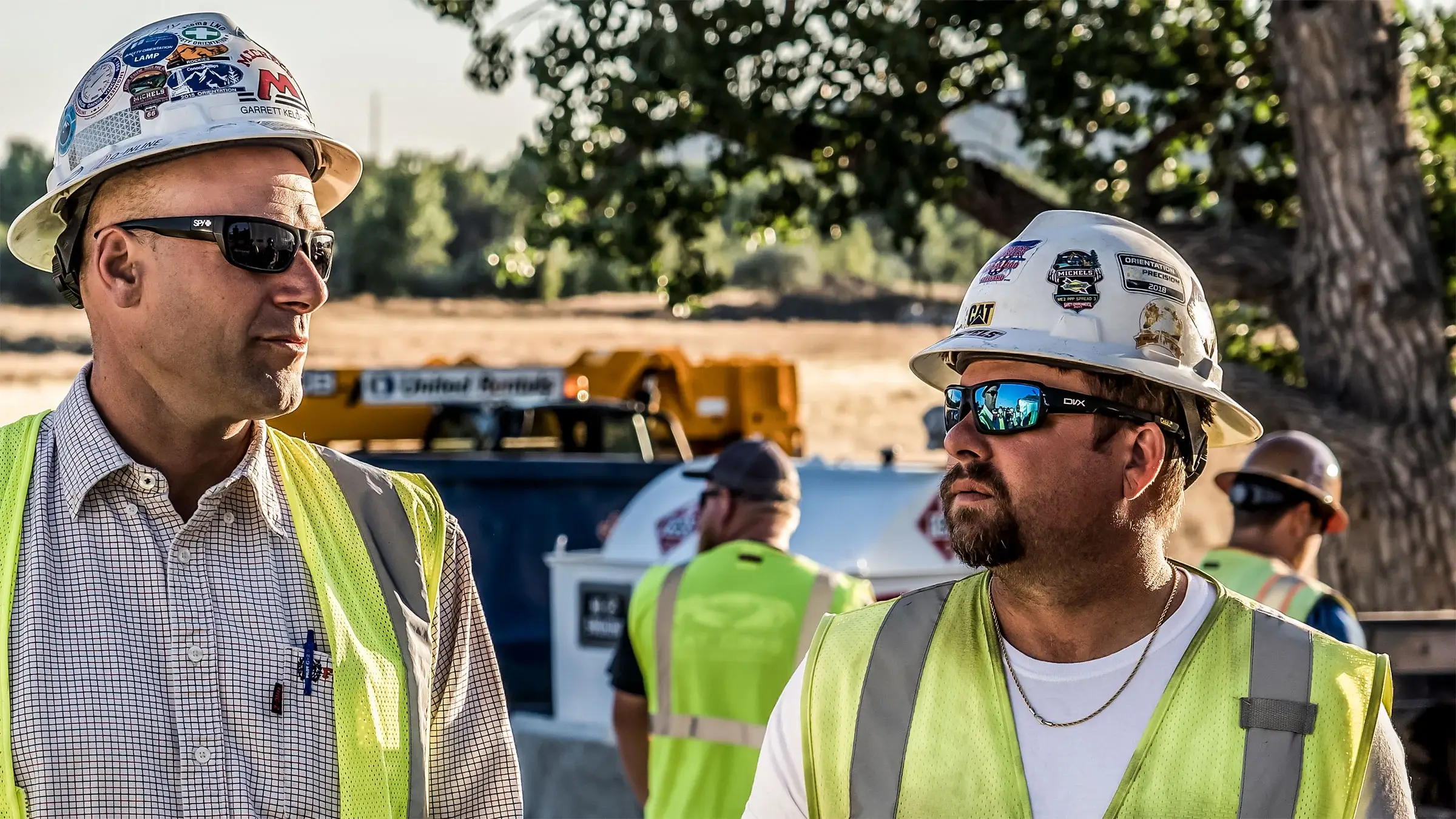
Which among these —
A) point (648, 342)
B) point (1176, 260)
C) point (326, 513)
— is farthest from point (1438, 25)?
point (648, 342)

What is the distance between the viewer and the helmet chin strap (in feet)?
9.52

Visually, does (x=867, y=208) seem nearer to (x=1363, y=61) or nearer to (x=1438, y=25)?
(x=1363, y=61)

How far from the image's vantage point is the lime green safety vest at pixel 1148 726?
8.23 ft

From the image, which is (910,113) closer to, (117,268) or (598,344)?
(117,268)

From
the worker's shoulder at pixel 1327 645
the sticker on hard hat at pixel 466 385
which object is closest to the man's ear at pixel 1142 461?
the worker's shoulder at pixel 1327 645

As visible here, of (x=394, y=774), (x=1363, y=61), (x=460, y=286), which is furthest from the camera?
(x=460, y=286)

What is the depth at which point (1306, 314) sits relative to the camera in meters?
9.30

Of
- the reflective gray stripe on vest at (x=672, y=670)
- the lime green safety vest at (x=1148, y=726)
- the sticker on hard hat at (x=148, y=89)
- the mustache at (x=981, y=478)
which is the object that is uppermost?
the sticker on hard hat at (x=148, y=89)

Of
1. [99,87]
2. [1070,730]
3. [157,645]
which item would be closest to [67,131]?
[99,87]

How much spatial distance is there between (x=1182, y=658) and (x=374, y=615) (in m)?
1.23

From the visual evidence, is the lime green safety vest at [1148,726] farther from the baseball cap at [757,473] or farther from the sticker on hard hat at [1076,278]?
the baseball cap at [757,473]

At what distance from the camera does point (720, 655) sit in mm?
5590

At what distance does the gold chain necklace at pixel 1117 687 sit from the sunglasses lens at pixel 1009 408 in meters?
0.27

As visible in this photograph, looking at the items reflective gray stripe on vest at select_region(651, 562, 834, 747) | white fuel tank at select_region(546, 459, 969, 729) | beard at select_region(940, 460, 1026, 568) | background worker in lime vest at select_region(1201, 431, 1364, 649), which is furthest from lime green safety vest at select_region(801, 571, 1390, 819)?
white fuel tank at select_region(546, 459, 969, 729)
